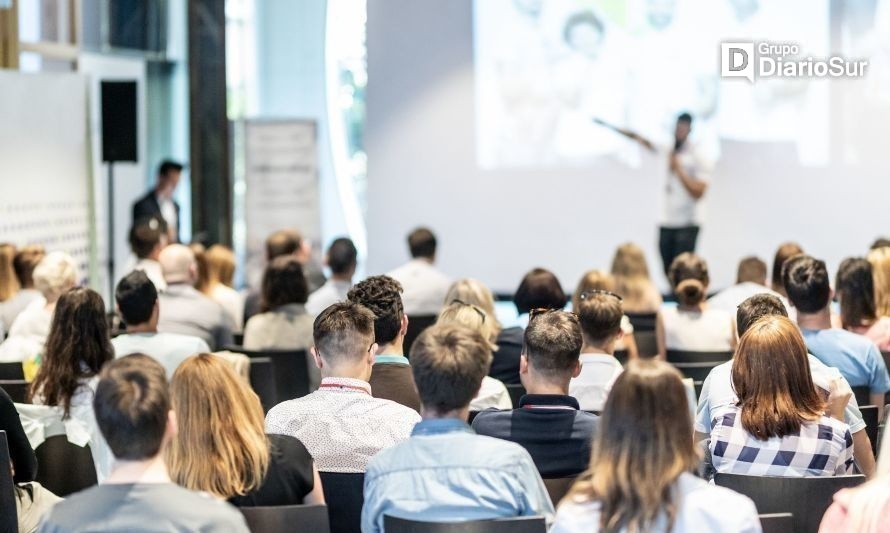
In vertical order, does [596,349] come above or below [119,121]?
below

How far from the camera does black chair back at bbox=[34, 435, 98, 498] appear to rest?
402 cm

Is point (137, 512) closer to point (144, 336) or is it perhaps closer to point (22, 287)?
point (144, 336)

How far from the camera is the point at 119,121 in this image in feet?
31.9

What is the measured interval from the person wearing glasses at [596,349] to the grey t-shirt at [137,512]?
2220 mm

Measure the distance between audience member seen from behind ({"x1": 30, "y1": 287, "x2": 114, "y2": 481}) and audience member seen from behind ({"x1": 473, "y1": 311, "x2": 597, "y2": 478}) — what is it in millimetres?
1541

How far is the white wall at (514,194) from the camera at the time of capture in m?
10.0

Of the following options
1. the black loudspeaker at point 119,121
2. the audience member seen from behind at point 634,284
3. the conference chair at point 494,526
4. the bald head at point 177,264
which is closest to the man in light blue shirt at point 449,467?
the conference chair at point 494,526

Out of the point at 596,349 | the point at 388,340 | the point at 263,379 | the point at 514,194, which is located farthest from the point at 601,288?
the point at 514,194

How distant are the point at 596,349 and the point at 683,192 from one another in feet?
17.4

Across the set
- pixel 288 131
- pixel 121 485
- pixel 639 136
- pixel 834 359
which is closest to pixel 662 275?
pixel 639 136

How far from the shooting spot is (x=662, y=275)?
33.7 ft

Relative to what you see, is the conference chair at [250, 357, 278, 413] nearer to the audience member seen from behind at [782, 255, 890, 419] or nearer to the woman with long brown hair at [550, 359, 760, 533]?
the audience member seen from behind at [782, 255, 890, 419]

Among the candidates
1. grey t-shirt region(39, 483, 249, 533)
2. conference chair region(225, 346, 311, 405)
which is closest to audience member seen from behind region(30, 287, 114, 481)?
conference chair region(225, 346, 311, 405)

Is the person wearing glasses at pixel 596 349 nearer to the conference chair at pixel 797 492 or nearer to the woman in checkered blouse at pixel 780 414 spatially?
the woman in checkered blouse at pixel 780 414
